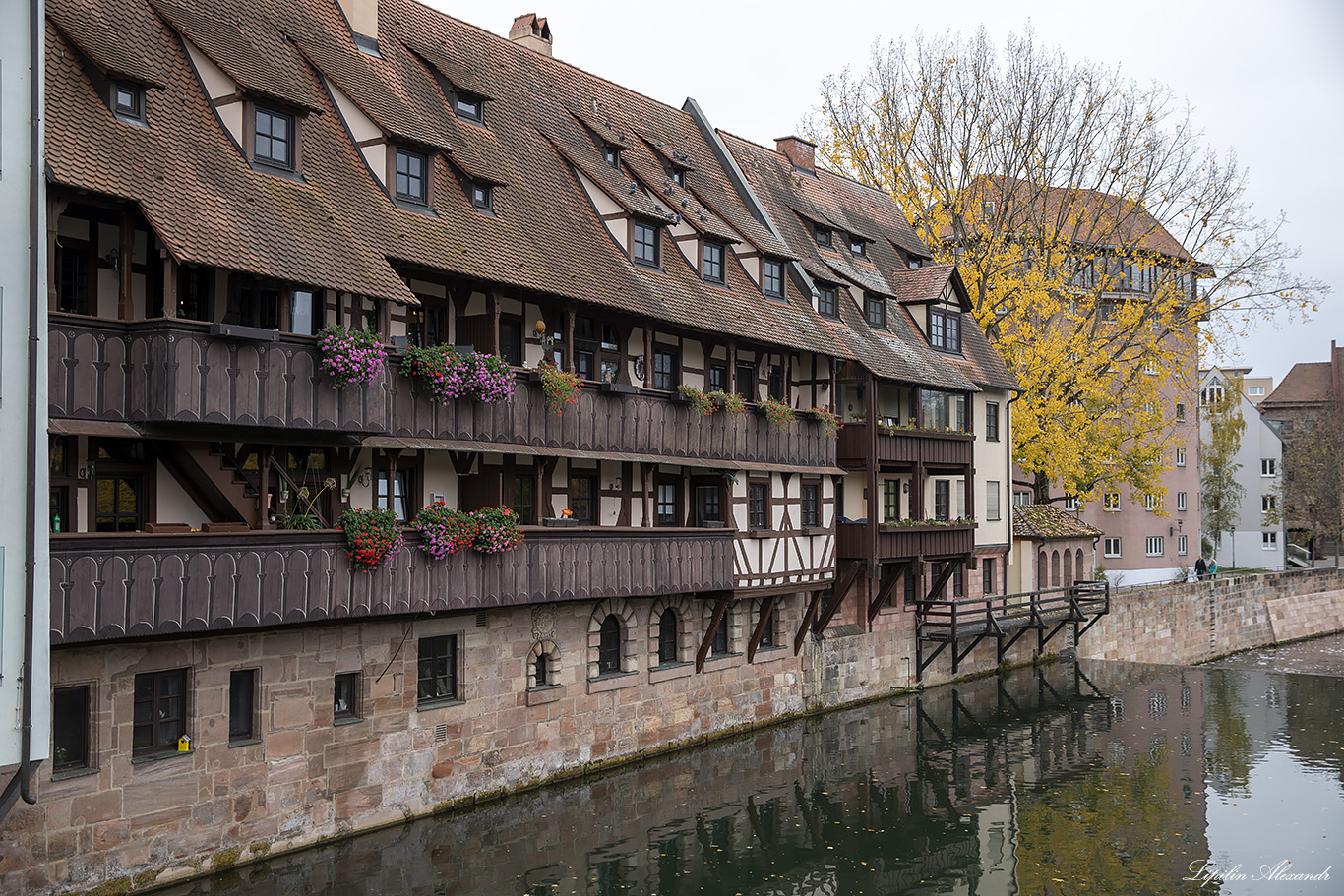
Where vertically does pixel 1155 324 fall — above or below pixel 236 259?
above

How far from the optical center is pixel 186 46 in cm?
1527

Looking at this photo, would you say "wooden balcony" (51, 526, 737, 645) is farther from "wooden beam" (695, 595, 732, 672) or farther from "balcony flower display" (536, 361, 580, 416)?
"wooden beam" (695, 595, 732, 672)

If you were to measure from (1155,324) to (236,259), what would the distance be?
29.5m

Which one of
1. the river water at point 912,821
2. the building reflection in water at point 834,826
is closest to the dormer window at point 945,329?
the river water at point 912,821

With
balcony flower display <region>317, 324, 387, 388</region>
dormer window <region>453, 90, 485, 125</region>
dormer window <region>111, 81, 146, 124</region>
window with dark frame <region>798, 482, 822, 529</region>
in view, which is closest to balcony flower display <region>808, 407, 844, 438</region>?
window with dark frame <region>798, 482, 822, 529</region>

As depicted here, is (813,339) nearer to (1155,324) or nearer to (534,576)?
(534,576)

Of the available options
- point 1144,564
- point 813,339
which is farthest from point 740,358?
point 1144,564

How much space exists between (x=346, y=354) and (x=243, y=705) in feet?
14.5

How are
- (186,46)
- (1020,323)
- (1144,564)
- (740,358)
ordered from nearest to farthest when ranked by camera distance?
(186,46) < (740,358) < (1020,323) < (1144,564)

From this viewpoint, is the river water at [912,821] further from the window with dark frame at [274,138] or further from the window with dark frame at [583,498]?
the window with dark frame at [274,138]

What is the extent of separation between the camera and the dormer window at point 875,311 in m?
28.3

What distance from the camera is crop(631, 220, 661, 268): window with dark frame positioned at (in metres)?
21.2

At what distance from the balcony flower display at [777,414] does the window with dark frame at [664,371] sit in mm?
1724

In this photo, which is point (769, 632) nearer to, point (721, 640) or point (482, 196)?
point (721, 640)
